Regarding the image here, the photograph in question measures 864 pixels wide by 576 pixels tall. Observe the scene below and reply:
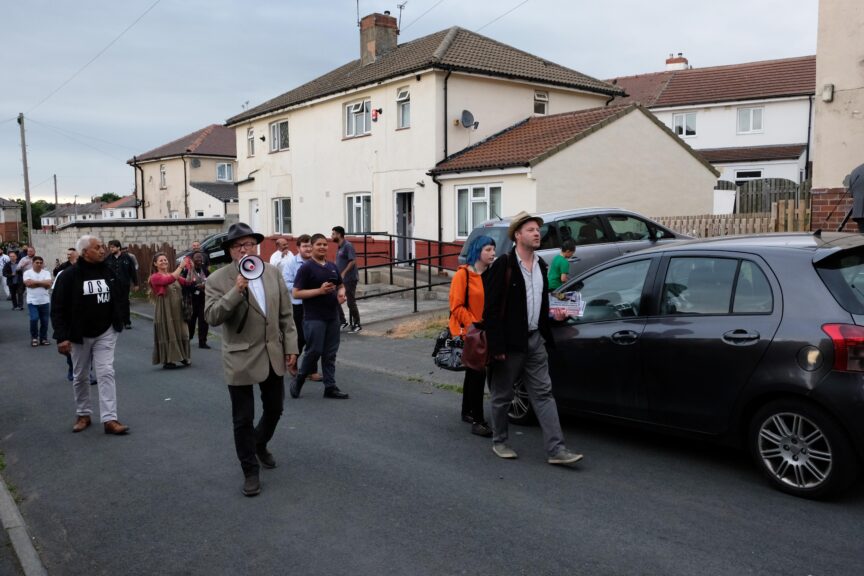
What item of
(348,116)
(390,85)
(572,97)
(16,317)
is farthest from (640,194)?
(16,317)

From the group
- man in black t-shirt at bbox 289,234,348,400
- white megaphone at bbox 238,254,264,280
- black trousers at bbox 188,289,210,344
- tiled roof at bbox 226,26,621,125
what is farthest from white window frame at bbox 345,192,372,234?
white megaphone at bbox 238,254,264,280

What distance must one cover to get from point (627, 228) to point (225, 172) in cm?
4401

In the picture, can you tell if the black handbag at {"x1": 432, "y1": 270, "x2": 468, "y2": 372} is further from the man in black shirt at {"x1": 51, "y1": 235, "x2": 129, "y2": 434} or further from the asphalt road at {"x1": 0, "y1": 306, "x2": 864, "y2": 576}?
the man in black shirt at {"x1": 51, "y1": 235, "x2": 129, "y2": 434}

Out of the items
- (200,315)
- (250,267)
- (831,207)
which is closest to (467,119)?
(200,315)

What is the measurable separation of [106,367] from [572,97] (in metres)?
20.5

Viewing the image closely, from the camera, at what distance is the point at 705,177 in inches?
870

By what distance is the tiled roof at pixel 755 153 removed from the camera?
33.3 meters

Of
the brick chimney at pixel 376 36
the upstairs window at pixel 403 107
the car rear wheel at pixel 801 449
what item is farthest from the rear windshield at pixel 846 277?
the brick chimney at pixel 376 36

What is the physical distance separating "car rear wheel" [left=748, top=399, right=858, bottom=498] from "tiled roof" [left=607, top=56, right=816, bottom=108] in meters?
33.1

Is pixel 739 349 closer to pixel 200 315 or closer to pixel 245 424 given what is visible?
pixel 245 424

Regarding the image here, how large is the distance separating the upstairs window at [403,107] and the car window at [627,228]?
35.9 ft

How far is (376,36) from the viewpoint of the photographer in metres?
26.4

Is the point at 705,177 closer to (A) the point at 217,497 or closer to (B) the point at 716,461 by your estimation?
(B) the point at 716,461

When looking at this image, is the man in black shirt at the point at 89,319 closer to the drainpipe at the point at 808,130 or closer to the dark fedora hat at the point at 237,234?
the dark fedora hat at the point at 237,234
